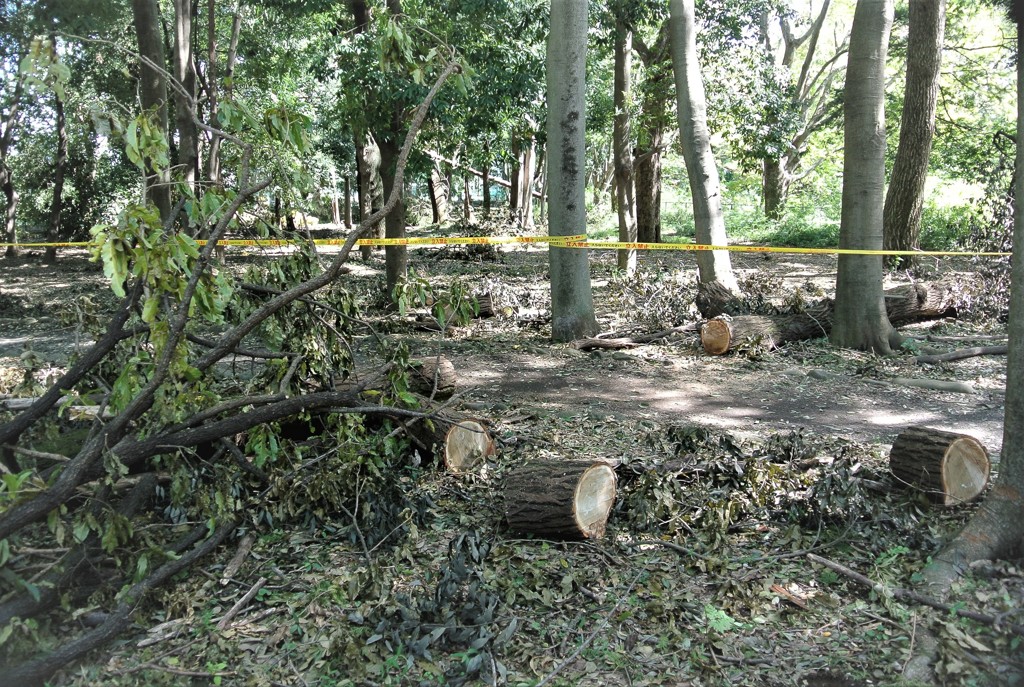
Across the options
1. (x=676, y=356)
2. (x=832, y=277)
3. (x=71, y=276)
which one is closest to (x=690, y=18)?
(x=676, y=356)

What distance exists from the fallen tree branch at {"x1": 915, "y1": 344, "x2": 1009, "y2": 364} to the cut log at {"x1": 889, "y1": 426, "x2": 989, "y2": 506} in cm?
413

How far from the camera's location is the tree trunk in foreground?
4.10 m

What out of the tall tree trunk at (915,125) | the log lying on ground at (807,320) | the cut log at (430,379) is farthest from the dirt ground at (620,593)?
the tall tree trunk at (915,125)

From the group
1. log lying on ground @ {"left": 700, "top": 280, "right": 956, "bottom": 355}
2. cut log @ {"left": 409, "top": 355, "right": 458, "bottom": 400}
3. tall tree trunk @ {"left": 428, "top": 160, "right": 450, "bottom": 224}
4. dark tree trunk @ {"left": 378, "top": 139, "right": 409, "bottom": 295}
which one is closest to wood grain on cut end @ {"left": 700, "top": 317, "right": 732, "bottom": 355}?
log lying on ground @ {"left": 700, "top": 280, "right": 956, "bottom": 355}

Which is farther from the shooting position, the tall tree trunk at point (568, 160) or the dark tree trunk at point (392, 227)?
the dark tree trunk at point (392, 227)

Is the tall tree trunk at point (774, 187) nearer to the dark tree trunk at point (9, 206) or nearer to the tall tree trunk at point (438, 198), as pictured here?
the tall tree trunk at point (438, 198)

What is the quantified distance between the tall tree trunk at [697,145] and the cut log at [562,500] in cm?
670

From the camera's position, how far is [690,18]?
10.9 m

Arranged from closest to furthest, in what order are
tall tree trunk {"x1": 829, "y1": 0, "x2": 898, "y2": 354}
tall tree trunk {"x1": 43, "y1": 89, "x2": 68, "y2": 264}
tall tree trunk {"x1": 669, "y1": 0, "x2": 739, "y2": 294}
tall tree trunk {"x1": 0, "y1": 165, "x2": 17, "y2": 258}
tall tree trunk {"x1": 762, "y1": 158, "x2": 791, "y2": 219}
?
tall tree trunk {"x1": 829, "y1": 0, "x2": 898, "y2": 354} < tall tree trunk {"x1": 669, "y1": 0, "x2": 739, "y2": 294} < tall tree trunk {"x1": 43, "y1": 89, "x2": 68, "y2": 264} < tall tree trunk {"x1": 0, "y1": 165, "x2": 17, "y2": 258} < tall tree trunk {"x1": 762, "y1": 158, "x2": 791, "y2": 219}

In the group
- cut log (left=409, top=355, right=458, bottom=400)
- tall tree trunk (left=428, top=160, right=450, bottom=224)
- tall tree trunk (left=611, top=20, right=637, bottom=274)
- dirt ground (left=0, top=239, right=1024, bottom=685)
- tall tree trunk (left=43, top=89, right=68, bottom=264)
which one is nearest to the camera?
dirt ground (left=0, top=239, right=1024, bottom=685)

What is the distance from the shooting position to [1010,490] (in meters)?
4.19

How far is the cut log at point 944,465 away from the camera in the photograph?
483 centimetres

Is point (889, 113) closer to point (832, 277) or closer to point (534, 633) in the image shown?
point (832, 277)

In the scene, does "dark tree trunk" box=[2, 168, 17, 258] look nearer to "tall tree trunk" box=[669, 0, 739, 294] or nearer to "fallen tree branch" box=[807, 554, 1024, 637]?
"tall tree trunk" box=[669, 0, 739, 294]
